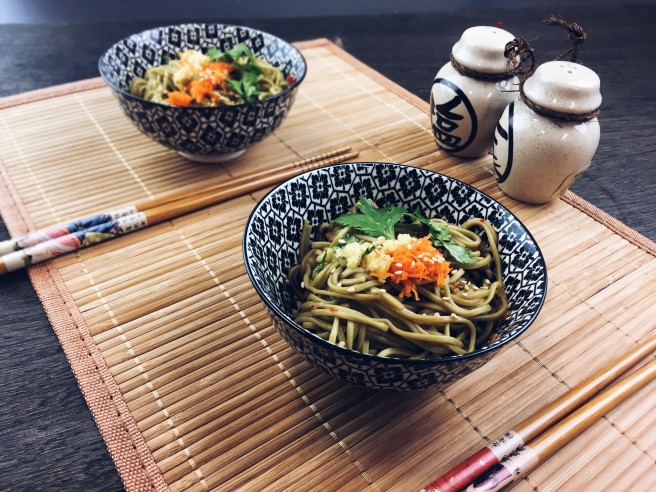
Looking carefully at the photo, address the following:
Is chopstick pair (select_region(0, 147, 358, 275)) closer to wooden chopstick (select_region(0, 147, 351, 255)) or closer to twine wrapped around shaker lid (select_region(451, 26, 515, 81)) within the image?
wooden chopstick (select_region(0, 147, 351, 255))

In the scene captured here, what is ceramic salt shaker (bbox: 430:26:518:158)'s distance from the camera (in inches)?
60.4

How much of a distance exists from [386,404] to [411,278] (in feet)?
0.79

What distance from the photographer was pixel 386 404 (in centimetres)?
101

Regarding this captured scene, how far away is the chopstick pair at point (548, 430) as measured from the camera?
865 mm

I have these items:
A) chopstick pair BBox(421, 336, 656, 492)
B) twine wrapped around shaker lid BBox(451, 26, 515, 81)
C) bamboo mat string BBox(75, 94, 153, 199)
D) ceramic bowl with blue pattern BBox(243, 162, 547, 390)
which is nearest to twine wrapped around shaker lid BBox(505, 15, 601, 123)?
twine wrapped around shaker lid BBox(451, 26, 515, 81)

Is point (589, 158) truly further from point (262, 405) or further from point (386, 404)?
point (262, 405)

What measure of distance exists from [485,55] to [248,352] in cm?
106

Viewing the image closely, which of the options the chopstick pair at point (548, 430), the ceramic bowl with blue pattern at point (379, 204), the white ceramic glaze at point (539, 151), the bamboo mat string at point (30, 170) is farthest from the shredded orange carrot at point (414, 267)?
the bamboo mat string at point (30, 170)

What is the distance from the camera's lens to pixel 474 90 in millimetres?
1562

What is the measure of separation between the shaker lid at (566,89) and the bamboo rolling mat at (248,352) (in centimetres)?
29

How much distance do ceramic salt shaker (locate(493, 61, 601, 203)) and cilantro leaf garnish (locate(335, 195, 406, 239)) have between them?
1.63 feet

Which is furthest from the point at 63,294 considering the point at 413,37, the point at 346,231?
the point at 413,37

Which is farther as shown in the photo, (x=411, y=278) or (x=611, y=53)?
(x=611, y=53)

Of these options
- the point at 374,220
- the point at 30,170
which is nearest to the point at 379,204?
the point at 374,220
